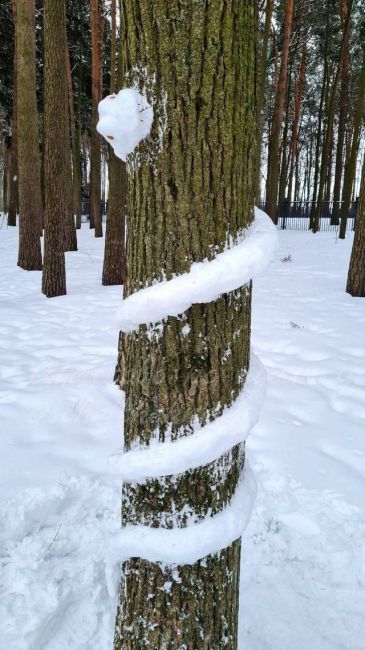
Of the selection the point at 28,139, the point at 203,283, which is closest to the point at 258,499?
the point at 203,283

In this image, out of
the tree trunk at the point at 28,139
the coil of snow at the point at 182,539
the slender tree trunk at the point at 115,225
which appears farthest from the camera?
the tree trunk at the point at 28,139

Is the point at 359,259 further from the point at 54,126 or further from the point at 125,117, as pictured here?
the point at 125,117

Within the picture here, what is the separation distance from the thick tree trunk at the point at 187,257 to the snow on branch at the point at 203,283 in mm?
43

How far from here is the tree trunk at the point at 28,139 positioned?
24.5 ft

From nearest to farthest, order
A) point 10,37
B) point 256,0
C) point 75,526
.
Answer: point 256,0 < point 75,526 < point 10,37

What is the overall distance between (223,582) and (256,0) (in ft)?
5.24

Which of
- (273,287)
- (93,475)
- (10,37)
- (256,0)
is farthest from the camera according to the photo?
(10,37)

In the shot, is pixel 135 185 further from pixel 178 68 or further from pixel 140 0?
pixel 140 0

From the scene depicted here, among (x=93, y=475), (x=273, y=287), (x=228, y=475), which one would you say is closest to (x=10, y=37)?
(x=273, y=287)

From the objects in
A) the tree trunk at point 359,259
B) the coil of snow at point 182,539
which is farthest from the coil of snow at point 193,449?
the tree trunk at point 359,259

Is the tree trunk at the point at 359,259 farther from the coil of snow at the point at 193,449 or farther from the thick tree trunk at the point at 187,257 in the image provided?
the coil of snow at the point at 193,449

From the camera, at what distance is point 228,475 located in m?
1.25

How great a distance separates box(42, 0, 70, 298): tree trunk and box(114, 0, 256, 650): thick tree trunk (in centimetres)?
572

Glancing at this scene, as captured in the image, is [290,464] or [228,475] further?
[290,464]
